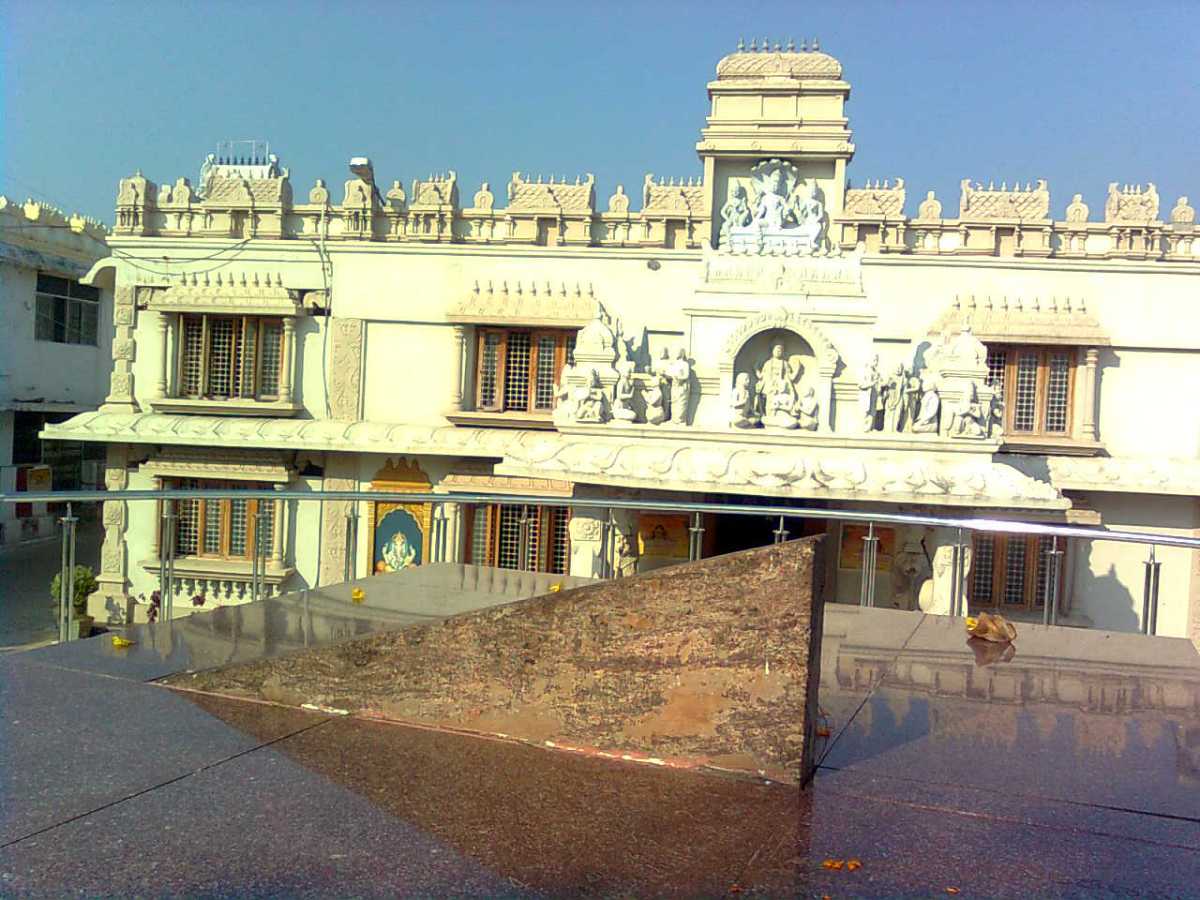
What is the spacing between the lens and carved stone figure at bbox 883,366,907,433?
38.4 ft

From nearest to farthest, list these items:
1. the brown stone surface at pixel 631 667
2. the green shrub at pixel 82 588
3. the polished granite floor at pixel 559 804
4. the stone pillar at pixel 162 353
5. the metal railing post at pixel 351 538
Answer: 1. the polished granite floor at pixel 559 804
2. the brown stone surface at pixel 631 667
3. the metal railing post at pixel 351 538
4. the green shrub at pixel 82 588
5. the stone pillar at pixel 162 353

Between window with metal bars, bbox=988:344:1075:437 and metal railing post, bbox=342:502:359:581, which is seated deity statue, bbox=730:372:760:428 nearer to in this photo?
metal railing post, bbox=342:502:359:581

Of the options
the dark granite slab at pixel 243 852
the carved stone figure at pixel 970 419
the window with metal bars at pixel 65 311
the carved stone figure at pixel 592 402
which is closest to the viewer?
the dark granite slab at pixel 243 852

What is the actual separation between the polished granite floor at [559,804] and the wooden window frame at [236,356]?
12.3 meters

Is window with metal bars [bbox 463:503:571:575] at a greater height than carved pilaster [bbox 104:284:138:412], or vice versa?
carved pilaster [bbox 104:284:138:412]

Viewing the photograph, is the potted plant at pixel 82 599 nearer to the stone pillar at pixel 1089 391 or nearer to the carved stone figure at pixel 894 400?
the carved stone figure at pixel 894 400

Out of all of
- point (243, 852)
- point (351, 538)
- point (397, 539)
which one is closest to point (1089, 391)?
point (351, 538)

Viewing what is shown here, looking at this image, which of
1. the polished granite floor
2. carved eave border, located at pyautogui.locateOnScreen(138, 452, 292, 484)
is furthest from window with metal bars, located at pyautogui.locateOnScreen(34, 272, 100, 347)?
the polished granite floor

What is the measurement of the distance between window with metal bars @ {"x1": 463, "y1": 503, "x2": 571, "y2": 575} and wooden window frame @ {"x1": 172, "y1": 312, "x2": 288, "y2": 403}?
13.1ft

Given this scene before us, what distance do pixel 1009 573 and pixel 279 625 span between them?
39.4 feet

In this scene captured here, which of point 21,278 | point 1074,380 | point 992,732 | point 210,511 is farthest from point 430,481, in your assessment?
point 992,732

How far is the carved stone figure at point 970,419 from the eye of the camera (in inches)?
448

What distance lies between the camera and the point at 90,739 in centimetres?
376

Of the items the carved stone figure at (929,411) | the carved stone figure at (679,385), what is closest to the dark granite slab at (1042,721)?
the carved stone figure at (929,411)
